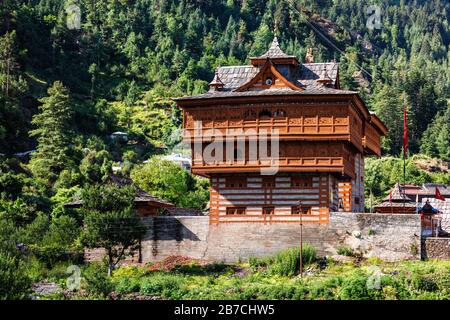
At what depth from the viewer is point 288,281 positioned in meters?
50.3

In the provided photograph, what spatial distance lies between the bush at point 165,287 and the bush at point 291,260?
5305mm

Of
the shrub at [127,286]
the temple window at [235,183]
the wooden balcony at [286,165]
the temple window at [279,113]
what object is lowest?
the shrub at [127,286]

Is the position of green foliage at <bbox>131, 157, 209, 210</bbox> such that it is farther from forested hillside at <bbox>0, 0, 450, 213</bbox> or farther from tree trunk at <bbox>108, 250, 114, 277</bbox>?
tree trunk at <bbox>108, 250, 114, 277</bbox>

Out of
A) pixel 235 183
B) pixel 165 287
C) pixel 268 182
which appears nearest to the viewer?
pixel 165 287

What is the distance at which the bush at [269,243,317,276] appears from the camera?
169ft

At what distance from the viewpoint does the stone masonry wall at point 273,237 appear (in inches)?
2080

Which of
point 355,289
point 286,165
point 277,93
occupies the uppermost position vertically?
point 277,93

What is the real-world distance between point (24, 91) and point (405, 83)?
52.5 metres

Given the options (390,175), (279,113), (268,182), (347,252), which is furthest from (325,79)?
(390,175)

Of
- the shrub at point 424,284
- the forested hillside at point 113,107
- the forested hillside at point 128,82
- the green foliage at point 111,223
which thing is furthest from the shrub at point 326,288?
the forested hillside at point 128,82

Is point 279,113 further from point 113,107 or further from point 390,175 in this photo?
point 113,107

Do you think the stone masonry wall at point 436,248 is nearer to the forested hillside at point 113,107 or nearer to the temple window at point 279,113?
the temple window at point 279,113

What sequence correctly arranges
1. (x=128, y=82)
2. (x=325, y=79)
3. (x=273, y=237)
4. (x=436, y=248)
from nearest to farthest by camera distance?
(x=436, y=248) < (x=273, y=237) < (x=325, y=79) < (x=128, y=82)

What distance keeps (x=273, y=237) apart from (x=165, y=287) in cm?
810
